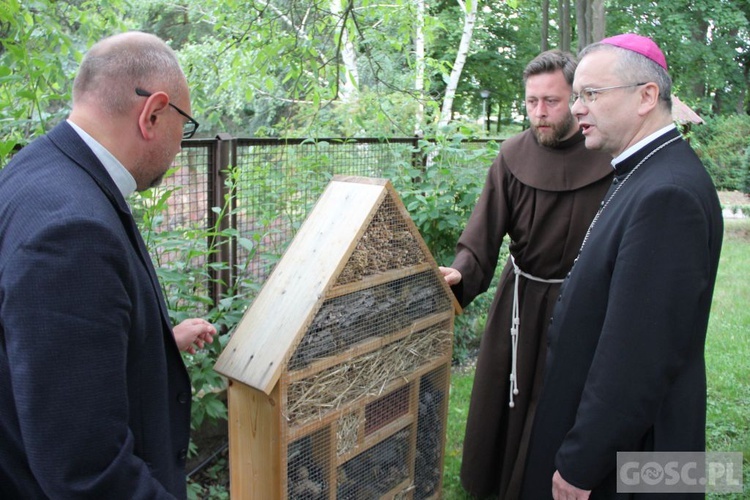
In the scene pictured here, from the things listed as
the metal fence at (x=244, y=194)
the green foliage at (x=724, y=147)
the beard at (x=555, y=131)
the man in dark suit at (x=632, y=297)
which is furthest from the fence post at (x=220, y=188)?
the green foliage at (x=724, y=147)

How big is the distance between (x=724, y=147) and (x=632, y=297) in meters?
21.9

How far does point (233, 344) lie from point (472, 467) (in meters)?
1.81

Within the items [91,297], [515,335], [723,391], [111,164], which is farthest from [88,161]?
[723,391]

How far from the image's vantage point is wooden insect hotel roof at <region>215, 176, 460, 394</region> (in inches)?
77.8

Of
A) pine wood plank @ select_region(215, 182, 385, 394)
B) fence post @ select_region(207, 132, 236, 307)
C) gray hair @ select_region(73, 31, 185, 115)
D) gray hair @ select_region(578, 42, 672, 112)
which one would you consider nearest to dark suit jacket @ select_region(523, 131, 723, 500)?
gray hair @ select_region(578, 42, 672, 112)

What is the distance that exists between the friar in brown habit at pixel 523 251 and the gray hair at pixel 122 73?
1791mm

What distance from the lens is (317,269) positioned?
2.11 metres

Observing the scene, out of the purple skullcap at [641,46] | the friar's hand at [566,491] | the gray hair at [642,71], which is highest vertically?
the purple skullcap at [641,46]

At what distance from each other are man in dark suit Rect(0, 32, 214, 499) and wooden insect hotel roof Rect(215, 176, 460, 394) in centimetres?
47

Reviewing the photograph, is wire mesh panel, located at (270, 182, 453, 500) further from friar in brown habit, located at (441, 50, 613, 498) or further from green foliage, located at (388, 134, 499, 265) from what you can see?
green foliage, located at (388, 134, 499, 265)

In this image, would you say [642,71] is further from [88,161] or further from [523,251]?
[88,161]

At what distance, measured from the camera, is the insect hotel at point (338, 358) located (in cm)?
201

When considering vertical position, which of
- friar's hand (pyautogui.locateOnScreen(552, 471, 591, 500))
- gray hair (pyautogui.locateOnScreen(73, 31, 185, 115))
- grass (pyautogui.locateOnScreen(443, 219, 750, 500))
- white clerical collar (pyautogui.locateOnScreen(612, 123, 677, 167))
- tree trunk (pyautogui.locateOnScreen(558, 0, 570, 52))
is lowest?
grass (pyautogui.locateOnScreen(443, 219, 750, 500))

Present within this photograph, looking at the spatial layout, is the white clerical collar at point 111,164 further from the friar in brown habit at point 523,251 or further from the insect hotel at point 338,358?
the friar in brown habit at point 523,251
